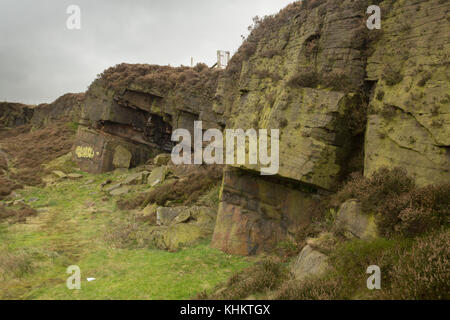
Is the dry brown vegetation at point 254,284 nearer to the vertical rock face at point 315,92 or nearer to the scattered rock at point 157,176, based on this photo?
the vertical rock face at point 315,92

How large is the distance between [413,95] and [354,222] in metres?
4.00

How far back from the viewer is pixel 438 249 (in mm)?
4578

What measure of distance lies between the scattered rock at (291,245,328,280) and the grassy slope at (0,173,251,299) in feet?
8.60

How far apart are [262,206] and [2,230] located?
1303cm

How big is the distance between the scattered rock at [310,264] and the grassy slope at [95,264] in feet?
8.60

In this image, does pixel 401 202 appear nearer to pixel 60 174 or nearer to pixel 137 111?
pixel 137 111

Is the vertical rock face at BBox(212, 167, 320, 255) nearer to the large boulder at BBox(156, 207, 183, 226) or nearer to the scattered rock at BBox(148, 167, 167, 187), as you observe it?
the large boulder at BBox(156, 207, 183, 226)

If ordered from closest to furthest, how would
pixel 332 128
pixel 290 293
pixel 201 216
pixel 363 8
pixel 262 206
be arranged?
pixel 290 293, pixel 332 128, pixel 363 8, pixel 262 206, pixel 201 216

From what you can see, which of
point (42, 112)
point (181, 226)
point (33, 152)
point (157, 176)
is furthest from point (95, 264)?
point (42, 112)

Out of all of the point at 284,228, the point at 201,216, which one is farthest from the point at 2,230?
the point at 284,228

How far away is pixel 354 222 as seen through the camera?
7.30 m

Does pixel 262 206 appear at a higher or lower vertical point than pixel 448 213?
lower

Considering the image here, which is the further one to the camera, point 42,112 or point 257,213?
point 42,112
